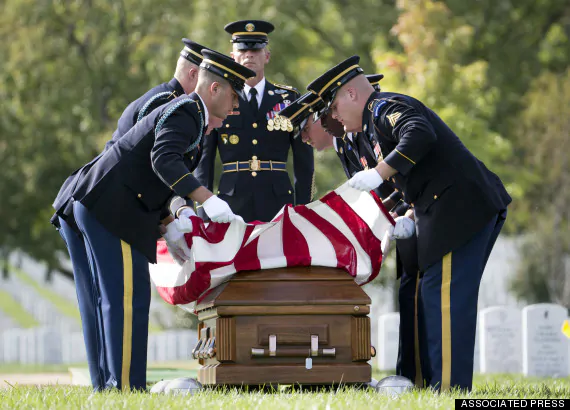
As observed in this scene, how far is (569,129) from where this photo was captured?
2061 centimetres

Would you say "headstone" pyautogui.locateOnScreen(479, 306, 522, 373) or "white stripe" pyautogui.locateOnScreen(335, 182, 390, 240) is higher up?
"white stripe" pyautogui.locateOnScreen(335, 182, 390, 240)

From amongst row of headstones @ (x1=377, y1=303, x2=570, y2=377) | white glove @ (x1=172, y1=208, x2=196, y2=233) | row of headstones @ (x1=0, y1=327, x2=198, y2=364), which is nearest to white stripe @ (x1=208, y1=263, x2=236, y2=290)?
white glove @ (x1=172, y1=208, x2=196, y2=233)

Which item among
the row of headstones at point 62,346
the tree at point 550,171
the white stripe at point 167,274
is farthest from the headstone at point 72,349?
the white stripe at point 167,274

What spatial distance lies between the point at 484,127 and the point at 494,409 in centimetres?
1178

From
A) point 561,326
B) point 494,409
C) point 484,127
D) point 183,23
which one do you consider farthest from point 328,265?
point 183,23

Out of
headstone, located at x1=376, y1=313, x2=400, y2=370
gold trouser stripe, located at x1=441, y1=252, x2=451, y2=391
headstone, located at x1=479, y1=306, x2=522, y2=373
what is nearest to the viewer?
gold trouser stripe, located at x1=441, y1=252, x2=451, y2=391

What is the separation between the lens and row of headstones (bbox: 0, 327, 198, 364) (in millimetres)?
22281

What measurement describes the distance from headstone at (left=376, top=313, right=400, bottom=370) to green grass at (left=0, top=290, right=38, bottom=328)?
25179 mm

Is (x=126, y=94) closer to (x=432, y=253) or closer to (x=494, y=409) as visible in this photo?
(x=432, y=253)

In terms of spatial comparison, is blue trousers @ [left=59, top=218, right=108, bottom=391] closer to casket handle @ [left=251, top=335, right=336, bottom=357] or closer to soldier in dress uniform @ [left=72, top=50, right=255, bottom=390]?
soldier in dress uniform @ [left=72, top=50, right=255, bottom=390]

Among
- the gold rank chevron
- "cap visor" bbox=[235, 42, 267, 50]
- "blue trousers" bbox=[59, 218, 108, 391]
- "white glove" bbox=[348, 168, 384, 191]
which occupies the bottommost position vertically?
"blue trousers" bbox=[59, 218, 108, 391]

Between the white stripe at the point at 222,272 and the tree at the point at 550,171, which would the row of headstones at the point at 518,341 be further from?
the tree at the point at 550,171

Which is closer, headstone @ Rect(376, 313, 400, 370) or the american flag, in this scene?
the american flag

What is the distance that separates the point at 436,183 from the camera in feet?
19.6
